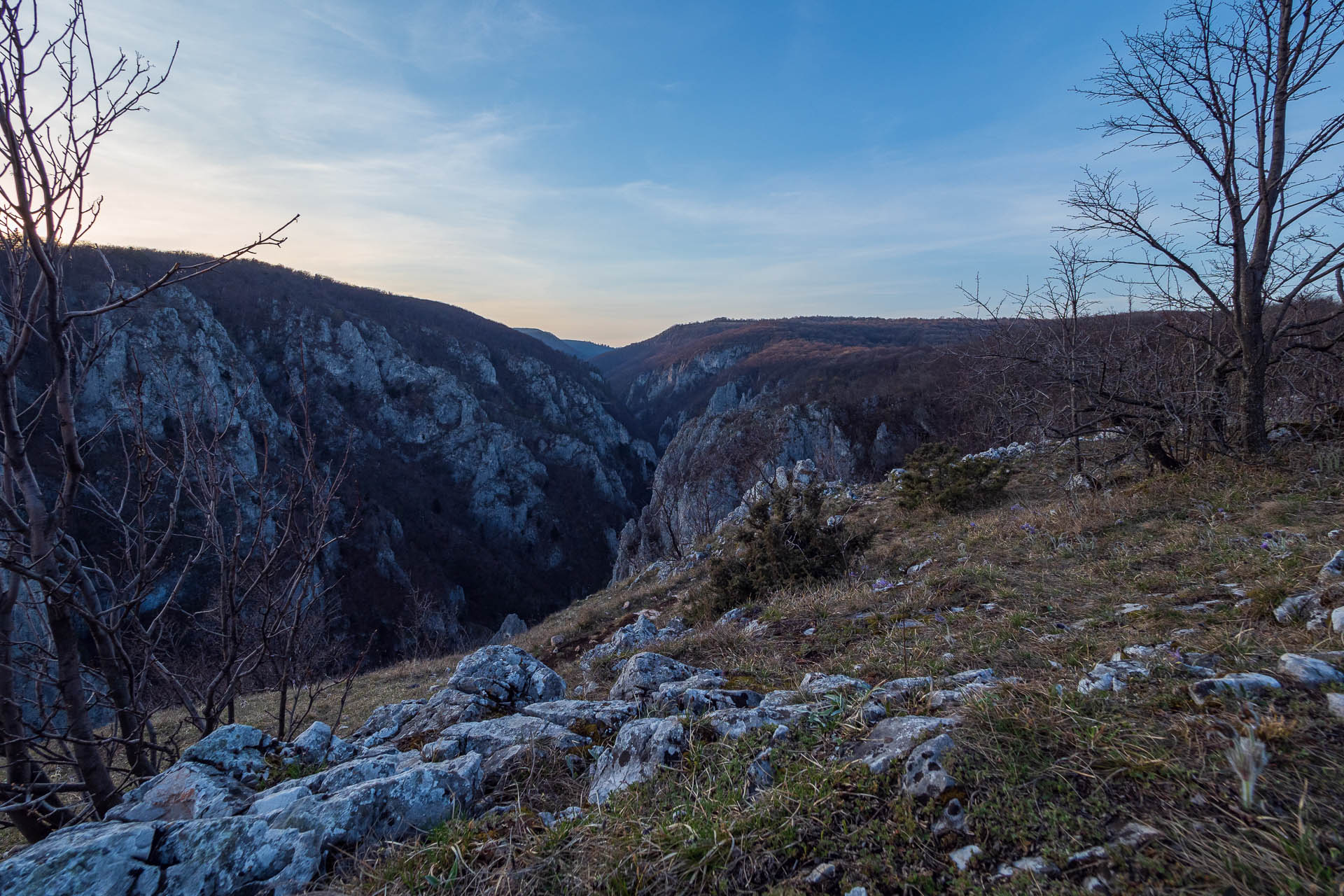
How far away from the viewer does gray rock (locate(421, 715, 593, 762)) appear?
2574mm

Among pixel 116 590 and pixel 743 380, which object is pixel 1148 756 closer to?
pixel 116 590

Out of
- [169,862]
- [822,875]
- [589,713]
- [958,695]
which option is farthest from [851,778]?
[169,862]

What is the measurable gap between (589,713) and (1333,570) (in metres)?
4.03

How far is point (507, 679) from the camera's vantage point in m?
3.95

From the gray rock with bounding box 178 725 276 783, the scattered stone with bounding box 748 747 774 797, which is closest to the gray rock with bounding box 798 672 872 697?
the scattered stone with bounding box 748 747 774 797

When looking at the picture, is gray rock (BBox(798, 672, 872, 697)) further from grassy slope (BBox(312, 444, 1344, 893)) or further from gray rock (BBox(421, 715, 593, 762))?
gray rock (BBox(421, 715, 593, 762))

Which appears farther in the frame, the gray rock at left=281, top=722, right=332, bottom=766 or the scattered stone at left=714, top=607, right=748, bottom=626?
the scattered stone at left=714, top=607, right=748, bottom=626

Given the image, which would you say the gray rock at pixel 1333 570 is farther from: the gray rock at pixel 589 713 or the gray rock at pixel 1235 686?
the gray rock at pixel 589 713

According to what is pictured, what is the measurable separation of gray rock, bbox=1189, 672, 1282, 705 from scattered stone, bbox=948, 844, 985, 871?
98 cm

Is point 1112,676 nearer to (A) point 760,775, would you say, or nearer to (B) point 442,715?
(A) point 760,775

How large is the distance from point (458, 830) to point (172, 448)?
118 inches

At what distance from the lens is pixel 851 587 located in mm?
6102

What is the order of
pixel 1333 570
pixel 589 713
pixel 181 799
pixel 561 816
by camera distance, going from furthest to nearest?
pixel 1333 570 → pixel 589 713 → pixel 181 799 → pixel 561 816

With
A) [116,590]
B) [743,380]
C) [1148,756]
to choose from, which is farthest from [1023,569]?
[743,380]
